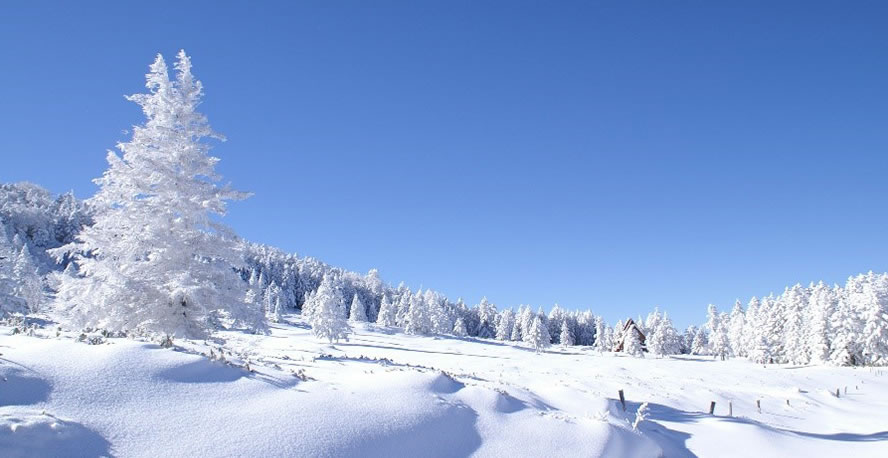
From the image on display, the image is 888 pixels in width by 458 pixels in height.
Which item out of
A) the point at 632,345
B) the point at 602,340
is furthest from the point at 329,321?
the point at 602,340

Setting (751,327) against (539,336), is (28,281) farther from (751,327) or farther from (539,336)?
(751,327)

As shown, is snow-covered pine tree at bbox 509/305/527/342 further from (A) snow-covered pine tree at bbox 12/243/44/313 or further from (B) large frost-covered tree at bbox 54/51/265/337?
(B) large frost-covered tree at bbox 54/51/265/337

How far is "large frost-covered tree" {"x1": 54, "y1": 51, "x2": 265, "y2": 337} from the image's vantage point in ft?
43.6

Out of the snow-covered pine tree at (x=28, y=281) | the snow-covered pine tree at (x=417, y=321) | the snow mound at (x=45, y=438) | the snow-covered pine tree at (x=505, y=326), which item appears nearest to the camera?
the snow mound at (x=45, y=438)

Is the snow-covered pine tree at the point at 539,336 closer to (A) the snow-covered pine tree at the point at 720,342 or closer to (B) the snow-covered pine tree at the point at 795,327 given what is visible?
(A) the snow-covered pine tree at the point at 720,342

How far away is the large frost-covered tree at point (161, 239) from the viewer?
43.6ft

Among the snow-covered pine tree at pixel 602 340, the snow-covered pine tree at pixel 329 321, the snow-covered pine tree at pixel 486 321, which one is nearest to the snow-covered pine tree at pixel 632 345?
the snow-covered pine tree at pixel 602 340

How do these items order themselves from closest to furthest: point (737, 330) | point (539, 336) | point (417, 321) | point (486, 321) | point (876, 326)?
1. point (876, 326)
2. point (539, 336)
3. point (737, 330)
4. point (417, 321)
5. point (486, 321)

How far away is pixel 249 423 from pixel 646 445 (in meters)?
7.77

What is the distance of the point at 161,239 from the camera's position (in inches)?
548

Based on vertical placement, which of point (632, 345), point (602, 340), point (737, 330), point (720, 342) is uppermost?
point (737, 330)

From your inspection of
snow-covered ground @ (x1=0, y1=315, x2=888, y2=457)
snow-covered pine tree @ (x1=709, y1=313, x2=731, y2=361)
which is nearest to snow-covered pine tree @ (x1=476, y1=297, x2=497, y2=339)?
snow-covered pine tree @ (x1=709, y1=313, x2=731, y2=361)

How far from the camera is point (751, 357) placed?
2808 inches

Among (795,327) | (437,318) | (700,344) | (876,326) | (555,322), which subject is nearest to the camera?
(876,326)
